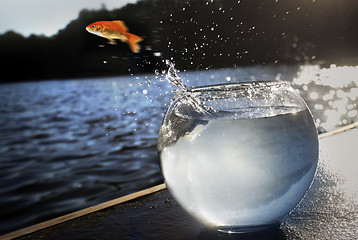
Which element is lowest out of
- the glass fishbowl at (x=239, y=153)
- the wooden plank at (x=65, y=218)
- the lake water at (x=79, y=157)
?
the lake water at (x=79, y=157)

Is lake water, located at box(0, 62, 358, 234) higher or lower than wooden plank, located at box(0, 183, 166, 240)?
lower

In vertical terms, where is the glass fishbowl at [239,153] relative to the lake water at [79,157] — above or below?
above

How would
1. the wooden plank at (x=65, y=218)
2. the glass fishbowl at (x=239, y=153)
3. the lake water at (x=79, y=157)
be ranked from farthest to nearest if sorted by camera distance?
the lake water at (x=79, y=157) → the wooden plank at (x=65, y=218) → the glass fishbowl at (x=239, y=153)

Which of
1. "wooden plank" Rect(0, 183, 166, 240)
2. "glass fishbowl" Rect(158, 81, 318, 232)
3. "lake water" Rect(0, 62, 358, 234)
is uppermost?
"glass fishbowl" Rect(158, 81, 318, 232)

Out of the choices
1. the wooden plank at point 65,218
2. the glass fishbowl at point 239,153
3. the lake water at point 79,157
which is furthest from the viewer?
the lake water at point 79,157

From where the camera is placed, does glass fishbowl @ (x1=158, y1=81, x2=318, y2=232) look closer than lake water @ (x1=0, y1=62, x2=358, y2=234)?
Yes

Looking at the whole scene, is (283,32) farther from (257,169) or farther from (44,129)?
(44,129)

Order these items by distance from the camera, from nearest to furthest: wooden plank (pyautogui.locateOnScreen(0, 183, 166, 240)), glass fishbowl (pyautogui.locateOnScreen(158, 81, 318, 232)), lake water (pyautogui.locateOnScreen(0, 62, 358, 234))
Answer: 1. glass fishbowl (pyautogui.locateOnScreen(158, 81, 318, 232))
2. wooden plank (pyautogui.locateOnScreen(0, 183, 166, 240))
3. lake water (pyautogui.locateOnScreen(0, 62, 358, 234))

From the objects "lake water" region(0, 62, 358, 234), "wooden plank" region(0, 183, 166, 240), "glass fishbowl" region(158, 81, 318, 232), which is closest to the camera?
"glass fishbowl" region(158, 81, 318, 232)

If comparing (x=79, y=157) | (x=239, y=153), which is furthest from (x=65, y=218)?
(x=79, y=157)

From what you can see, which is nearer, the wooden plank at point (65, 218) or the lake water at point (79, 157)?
the wooden plank at point (65, 218)
